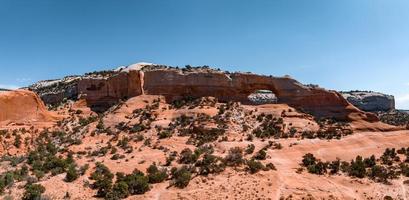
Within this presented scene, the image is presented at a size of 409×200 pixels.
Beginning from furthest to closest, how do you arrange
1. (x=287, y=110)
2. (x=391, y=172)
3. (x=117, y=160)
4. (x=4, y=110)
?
1. (x=287, y=110)
2. (x=4, y=110)
3. (x=117, y=160)
4. (x=391, y=172)

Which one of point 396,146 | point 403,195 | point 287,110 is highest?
point 287,110

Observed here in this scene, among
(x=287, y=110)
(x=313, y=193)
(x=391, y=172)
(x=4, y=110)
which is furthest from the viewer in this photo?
(x=287, y=110)

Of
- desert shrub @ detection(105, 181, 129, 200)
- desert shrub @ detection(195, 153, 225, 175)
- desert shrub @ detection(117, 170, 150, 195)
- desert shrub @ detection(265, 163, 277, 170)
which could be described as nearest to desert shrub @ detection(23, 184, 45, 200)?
desert shrub @ detection(105, 181, 129, 200)

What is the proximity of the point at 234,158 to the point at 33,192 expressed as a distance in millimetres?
14841

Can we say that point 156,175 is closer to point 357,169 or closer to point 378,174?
point 357,169

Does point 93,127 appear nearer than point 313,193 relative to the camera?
No

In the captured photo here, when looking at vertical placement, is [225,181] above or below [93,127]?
below

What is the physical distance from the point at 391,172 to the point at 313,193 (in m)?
8.52

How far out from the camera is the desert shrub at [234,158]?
33.2 meters

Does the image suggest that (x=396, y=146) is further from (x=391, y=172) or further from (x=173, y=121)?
(x=173, y=121)

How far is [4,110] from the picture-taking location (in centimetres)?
4597

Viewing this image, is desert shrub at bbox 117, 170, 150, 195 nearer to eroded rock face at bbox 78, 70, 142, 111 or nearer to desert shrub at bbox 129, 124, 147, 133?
desert shrub at bbox 129, 124, 147, 133

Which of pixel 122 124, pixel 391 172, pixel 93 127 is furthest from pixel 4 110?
pixel 391 172

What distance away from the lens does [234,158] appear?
112 ft
